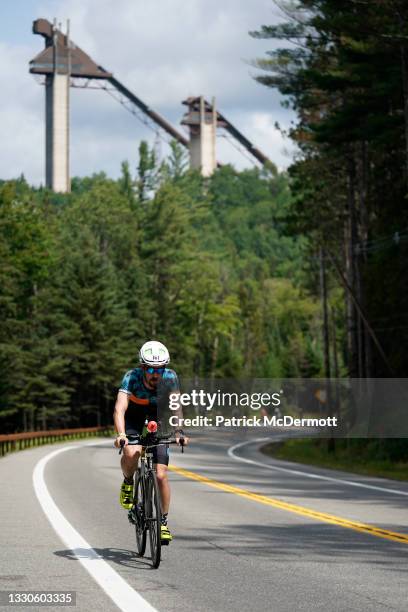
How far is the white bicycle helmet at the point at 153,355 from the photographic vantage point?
11.0 m

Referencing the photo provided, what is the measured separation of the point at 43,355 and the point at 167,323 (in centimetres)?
3175

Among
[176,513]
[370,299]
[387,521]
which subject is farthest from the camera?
[370,299]

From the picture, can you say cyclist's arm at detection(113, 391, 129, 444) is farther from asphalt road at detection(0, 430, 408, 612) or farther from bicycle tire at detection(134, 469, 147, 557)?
asphalt road at detection(0, 430, 408, 612)

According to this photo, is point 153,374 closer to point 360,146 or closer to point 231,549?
point 231,549

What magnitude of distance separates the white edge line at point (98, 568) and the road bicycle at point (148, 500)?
428 mm

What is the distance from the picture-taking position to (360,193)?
A: 52.9 meters

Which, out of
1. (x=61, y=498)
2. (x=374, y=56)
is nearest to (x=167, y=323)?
(x=374, y=56)

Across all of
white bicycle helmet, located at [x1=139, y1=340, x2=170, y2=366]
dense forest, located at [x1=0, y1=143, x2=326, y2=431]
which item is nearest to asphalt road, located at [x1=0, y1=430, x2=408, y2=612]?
white bicycle helmet, located at [x1=139, y1=340, x2=170, y2=366]

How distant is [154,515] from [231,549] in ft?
6.17

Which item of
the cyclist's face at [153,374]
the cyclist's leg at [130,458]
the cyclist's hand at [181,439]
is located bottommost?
the cyclist's leg at [130,458]

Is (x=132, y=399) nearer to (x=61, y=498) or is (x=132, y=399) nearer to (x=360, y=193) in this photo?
(x=61, y=498)

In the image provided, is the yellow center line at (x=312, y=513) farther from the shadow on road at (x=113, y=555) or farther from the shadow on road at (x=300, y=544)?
the shadow on road at (x=113, y=555)

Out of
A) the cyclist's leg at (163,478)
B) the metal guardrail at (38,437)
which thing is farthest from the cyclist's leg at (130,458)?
the metal guardrail at (38,437)

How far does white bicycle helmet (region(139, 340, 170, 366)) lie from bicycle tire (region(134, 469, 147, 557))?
132cm
